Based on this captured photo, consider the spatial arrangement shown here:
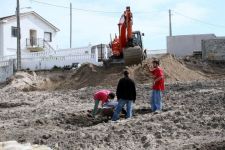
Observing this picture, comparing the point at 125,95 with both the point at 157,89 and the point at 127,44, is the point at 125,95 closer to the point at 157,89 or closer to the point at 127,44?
the point at 157,89

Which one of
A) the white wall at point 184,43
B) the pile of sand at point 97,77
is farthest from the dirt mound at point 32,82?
the white wall at point 184,43

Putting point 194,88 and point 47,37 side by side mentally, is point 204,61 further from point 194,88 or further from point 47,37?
point 47,37

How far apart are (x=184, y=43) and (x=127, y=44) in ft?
52.9

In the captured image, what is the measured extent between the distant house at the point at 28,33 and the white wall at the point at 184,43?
18142 mm

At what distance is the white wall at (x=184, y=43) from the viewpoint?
4428cm

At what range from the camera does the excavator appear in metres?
28.3

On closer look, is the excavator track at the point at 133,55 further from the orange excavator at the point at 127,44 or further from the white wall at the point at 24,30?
the white wall at the point at 24,30

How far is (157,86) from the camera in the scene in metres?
15.3

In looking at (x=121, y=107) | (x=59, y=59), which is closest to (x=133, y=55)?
(x=59, y=59)

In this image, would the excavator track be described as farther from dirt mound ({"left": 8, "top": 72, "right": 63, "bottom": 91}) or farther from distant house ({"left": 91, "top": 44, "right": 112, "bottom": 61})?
distant house ({"left": 91, "top": 44, "right": 112, "bottom": 61})

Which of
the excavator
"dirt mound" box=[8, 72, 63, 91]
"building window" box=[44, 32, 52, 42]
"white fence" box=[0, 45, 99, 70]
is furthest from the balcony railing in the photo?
the excavator

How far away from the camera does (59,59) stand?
125ft

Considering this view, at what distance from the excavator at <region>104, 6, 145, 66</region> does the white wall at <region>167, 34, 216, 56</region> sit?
1492 cm

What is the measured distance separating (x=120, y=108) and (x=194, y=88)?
24.3ft
